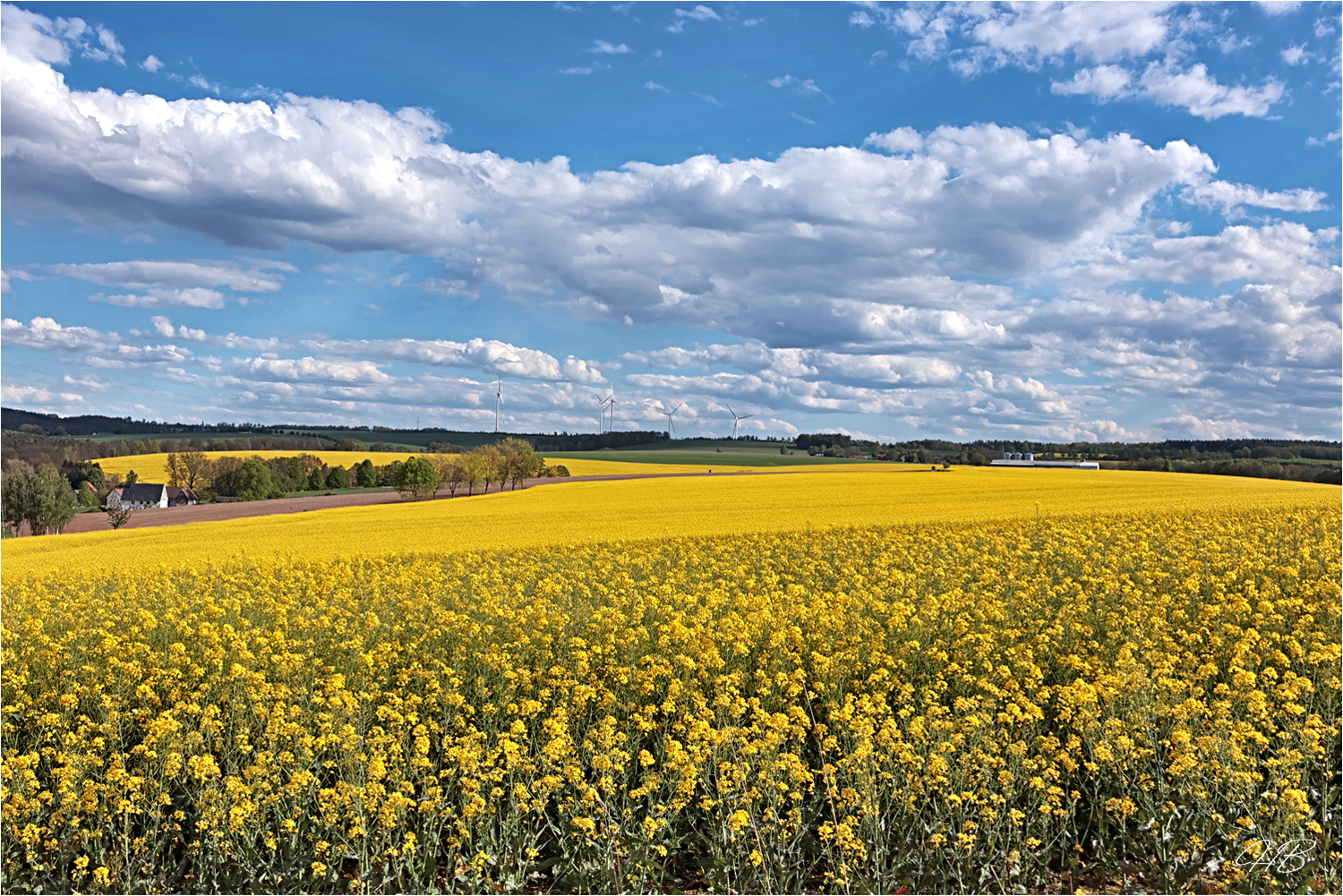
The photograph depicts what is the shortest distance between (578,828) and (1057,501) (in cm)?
4058

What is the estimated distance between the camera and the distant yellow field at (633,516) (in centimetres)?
2692

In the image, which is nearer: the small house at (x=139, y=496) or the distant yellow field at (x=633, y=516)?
the distant yellow field at (x=633, y=516)

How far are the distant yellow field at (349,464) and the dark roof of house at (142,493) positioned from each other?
42.7 feet

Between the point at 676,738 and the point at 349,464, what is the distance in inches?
5012

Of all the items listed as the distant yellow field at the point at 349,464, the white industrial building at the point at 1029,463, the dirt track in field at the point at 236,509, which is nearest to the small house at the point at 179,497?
the distant yellow field at the point at 349,464

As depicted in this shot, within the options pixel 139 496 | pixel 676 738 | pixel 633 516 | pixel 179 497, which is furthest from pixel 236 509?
pixel 676 738

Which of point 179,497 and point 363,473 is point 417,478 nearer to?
point 363,473

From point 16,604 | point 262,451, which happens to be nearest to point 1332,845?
point 16,604

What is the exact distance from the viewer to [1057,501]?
42156mm

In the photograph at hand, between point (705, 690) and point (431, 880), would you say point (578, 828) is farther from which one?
point (705, 690)

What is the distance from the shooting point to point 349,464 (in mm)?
126562

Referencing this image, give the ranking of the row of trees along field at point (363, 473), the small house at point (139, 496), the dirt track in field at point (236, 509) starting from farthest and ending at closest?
the small house at point (139, 496) < the row of trees along field at point (363, 473) < the dirt track in field at point (236, 509)

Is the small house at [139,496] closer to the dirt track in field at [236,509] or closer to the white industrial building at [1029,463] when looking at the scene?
the dirt track in field at [236,509]

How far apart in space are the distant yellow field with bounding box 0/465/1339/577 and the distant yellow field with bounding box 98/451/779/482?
4534cm
